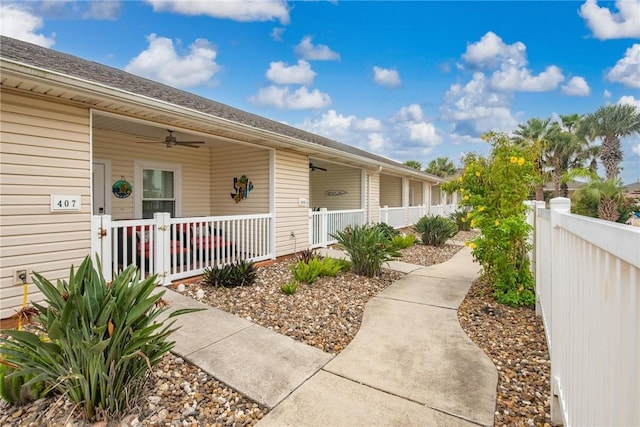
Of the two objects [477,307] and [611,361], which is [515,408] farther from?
[477,307]

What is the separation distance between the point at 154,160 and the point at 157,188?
2.34 feet

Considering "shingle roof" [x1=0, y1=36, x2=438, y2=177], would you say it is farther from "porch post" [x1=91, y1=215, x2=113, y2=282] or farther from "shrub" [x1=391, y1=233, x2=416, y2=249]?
"shrub" [x1=391, y1=233, x2=416, y2=249]

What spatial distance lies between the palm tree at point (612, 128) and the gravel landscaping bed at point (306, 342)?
2064 cm

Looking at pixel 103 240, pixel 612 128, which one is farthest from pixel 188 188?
pixel 612 128

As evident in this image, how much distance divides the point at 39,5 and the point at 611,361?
914 cm

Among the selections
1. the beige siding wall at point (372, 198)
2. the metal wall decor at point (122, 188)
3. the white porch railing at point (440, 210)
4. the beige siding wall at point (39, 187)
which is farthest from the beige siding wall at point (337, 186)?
the beige siding wall at point (39, 187)

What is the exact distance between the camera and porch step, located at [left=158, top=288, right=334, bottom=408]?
2.61 m

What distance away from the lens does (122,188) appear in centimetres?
734

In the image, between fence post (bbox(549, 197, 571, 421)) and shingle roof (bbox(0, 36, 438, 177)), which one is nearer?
fence post (bbox(549, 197, 571, 421))

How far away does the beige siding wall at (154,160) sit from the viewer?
280 inches

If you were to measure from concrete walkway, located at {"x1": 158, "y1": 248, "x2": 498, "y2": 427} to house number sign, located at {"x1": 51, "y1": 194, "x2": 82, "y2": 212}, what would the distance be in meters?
1.93

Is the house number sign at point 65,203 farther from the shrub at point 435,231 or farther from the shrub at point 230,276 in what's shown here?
the shrub at point 435,231

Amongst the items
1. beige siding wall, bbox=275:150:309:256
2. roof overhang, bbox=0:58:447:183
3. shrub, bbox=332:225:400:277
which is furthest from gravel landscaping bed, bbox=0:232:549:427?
roof overhang, bbox=0:58:447:183

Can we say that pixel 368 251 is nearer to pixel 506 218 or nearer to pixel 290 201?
pixel 506 218
